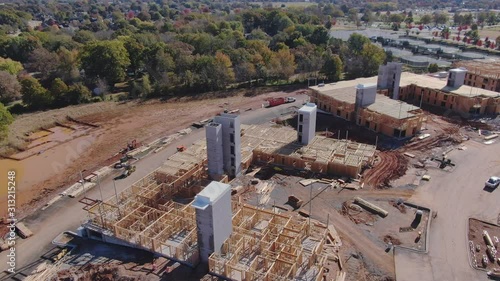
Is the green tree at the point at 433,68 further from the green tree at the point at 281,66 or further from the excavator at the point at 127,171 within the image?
the excavator at the point at 127,171

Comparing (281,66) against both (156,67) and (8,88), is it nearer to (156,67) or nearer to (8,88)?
(156,67)

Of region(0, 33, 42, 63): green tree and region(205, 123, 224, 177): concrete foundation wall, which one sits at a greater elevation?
region(0, 33, 42, 63): green tree

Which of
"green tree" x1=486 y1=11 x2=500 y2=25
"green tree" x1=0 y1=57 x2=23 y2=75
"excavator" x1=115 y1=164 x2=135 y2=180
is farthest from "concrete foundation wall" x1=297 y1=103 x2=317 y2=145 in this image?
"green tree" x1=486 y1=11 x2=500 y2=25

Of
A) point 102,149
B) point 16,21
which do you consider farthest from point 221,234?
point 16,21

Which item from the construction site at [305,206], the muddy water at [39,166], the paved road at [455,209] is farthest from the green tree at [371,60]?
the muddy water at [39,166]

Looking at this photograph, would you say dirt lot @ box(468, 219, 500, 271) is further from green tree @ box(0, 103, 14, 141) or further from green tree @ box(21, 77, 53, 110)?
green tree @ box(21, 77, 53, 110)
